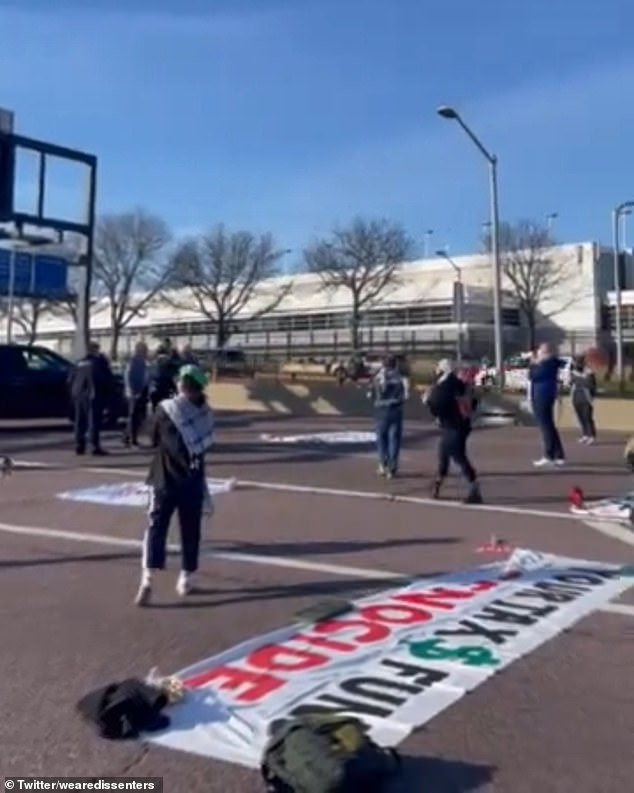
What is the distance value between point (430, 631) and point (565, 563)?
8.38ft

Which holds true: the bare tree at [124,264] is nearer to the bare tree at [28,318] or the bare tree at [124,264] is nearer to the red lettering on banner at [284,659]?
the bare tree at [28,318]

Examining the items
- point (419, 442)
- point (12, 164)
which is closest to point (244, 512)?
point (419, 442)

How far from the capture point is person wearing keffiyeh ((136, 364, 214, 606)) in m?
7.55

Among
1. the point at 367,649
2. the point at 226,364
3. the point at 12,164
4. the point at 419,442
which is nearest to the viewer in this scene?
the point at 367,649

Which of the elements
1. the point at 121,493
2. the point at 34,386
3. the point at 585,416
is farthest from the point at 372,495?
the point at 34,386

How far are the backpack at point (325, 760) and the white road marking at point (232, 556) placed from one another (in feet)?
12.5

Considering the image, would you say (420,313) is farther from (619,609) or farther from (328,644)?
(328,644)

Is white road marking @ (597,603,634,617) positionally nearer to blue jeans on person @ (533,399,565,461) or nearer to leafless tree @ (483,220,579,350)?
blue jeans on person @ (533,399,565,461)

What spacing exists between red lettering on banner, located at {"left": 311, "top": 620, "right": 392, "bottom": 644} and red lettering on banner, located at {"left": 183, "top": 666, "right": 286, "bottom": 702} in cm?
83

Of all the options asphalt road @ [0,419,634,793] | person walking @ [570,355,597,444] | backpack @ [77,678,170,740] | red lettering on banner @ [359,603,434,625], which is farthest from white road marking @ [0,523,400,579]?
person walking @ [570,355,597,444]

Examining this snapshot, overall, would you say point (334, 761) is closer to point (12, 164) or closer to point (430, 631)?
point (430, 631)

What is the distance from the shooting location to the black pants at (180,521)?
296 inches

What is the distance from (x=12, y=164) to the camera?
26.8 meters

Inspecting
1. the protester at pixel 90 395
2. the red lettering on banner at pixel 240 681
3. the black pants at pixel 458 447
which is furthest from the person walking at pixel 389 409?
the red lettering on banner at pixel 240 681
